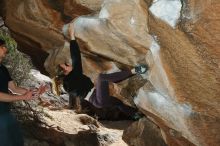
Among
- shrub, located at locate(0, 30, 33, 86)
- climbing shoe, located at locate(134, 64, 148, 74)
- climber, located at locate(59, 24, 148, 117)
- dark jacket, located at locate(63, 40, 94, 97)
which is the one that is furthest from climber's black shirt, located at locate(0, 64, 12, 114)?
shrub, located at locate(0, 30, 33, 86)

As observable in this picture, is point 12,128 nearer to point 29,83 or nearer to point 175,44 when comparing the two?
point 175,44

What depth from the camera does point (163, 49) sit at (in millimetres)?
4797

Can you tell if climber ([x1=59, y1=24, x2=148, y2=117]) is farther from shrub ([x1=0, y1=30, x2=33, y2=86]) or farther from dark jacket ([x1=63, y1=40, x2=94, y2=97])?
shrub ([x1=0, y1=30, x2=33, y2=86])

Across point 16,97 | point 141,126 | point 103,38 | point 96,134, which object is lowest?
point 96,134

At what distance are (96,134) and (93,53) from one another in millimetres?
2387

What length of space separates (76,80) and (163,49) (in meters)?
2.22

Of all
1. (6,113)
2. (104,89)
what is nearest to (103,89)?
Answer: (104,89)

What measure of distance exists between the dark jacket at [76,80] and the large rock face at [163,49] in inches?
28.5

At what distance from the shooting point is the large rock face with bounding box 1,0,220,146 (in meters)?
4.20

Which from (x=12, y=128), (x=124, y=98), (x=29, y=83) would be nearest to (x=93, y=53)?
(x=124, y=98)

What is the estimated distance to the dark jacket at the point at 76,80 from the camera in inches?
250

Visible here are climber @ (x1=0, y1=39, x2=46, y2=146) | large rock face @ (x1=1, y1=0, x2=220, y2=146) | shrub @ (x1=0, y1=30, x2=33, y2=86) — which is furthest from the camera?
shrub @ (x1=0, y1=30, x2=33, y2=86)

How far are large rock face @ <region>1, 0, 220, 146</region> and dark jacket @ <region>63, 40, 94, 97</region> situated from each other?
0.72 m

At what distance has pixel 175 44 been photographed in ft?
14.8
